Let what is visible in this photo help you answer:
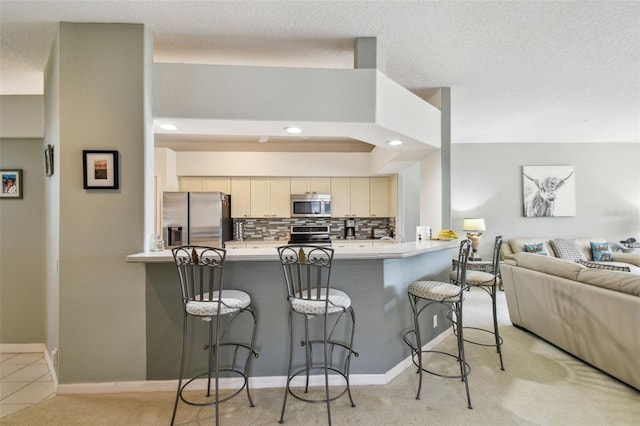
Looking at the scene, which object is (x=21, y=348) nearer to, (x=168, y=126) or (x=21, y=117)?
(x=21, y=117)

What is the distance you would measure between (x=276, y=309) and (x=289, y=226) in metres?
3.40

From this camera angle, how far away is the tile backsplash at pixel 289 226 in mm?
5793

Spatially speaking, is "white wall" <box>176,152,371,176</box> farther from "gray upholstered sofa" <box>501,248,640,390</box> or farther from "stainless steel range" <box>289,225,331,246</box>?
"gray upholstered sofa" <box>501,248,640,390</box>

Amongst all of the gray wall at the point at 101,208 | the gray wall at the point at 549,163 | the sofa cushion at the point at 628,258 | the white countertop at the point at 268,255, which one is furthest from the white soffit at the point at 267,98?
the sofa cushion at the point at 628,258

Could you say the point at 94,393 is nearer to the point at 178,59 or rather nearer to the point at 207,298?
the point at 207,298

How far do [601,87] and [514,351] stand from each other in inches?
124

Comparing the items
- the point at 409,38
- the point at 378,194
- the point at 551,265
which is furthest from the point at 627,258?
the point at 409,38

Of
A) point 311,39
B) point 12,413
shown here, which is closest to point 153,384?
point 12,413

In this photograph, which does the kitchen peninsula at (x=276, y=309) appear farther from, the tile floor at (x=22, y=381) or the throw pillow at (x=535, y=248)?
the throw pillow at (x=535, y=248)

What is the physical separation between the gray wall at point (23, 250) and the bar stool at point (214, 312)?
209cm

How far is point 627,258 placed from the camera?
5.44 metres

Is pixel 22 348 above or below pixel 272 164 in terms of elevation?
below

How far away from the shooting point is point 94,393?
2.41 metres

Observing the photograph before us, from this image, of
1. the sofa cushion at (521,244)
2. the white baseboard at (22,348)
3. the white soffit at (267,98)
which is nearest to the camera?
the white soffit at (267,98)
